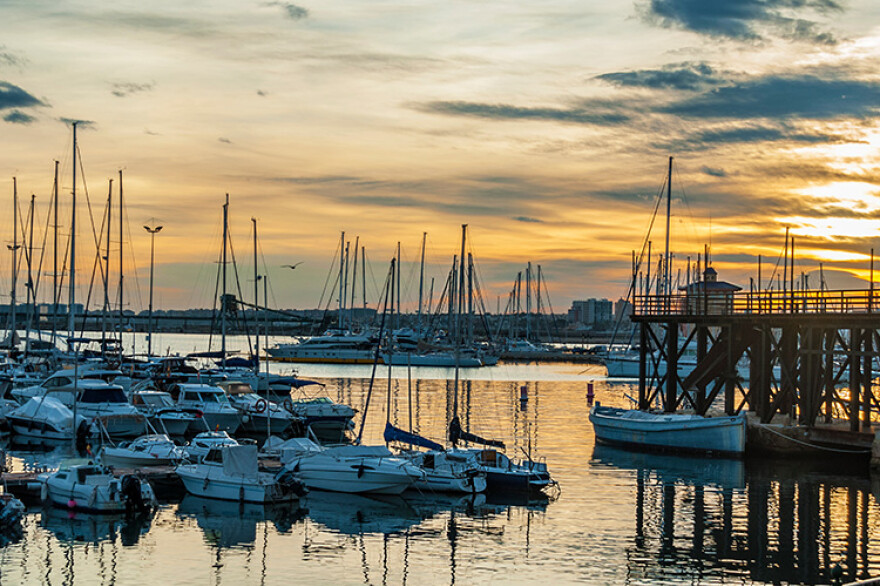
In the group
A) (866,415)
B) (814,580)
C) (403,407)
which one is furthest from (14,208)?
(814,580)

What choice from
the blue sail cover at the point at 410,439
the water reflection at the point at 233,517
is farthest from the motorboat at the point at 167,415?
the water reflection at the point at 233,517

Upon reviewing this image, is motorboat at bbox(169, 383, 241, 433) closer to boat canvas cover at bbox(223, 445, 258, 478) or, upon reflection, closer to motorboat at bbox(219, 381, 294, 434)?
motorboat at bbox(219, 381, 294, 434)

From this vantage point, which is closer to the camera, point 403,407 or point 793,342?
point 793,342

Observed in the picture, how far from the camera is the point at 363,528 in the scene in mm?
35031

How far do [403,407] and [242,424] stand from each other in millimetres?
22053

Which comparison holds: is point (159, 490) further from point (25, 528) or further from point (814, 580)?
point (814, 580)

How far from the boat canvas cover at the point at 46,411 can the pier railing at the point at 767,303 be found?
102ft

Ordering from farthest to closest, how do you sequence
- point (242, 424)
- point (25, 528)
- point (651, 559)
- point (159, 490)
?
point (242, 424) → point (159, 490) → point (25, 528) → point (651, 559)

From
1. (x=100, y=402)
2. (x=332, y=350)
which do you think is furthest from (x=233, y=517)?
(x=332, y=350)

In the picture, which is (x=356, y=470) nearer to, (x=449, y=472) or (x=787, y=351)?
(x=449, y=472)

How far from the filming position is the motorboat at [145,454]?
1678 inches

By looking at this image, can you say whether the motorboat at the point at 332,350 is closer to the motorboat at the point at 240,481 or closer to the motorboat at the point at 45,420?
the motorboat at the point at 45,420

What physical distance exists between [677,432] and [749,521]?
1441 centimetres

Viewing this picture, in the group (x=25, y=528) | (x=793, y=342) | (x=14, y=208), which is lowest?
(x=25, y=528)
